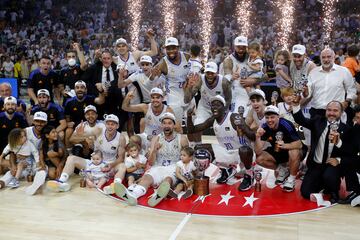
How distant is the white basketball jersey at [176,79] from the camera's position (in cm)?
653

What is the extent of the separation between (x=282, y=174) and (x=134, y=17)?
15.2 metres

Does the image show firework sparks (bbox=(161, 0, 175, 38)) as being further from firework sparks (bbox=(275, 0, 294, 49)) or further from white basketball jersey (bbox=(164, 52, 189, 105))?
white basketball jersey (bbox=(164, 52, 189, 105))

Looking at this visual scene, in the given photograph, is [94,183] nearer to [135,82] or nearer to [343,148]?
[135,82]

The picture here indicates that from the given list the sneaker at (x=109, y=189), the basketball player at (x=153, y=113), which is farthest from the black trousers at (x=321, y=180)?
the sneaker at (x=109, y=189)

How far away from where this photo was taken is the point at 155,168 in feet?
18.8

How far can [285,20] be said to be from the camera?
17.8m

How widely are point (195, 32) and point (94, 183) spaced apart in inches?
507

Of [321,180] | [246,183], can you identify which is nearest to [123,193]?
[246,183]

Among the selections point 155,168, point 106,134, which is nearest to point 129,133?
point 106,134

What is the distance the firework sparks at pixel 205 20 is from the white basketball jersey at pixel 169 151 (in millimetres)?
11279

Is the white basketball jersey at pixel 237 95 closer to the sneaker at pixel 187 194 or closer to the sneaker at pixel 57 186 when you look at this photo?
the sneaker at pixel 187 194

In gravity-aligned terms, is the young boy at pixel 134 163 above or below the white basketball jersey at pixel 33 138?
below

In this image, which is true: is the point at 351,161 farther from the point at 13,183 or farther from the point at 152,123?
the point at 13,183

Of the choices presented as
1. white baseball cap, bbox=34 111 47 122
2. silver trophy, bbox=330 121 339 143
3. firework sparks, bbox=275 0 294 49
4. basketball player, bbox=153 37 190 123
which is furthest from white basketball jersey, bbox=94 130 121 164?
firework sparks, bbox=275 0 294 49
